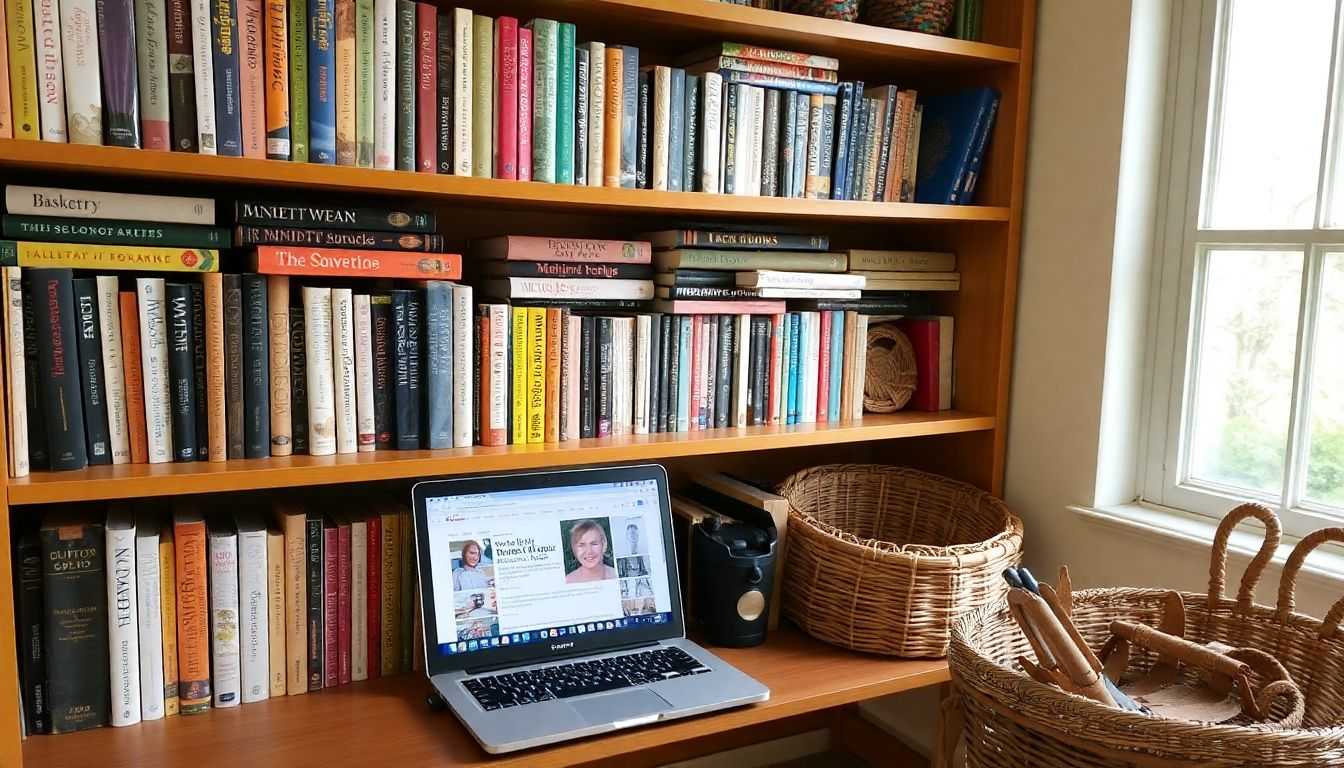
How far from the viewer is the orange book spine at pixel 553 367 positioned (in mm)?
1578

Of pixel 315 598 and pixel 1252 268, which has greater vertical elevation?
pixel 1252 268

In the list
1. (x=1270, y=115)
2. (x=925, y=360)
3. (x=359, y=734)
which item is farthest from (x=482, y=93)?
(x=1270, y=115)

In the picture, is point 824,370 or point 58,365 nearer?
point 58,365

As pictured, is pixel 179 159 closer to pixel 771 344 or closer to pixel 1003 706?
pixel 771 344

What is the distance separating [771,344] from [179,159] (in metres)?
0.98

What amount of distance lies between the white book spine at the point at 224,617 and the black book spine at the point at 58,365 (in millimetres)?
216

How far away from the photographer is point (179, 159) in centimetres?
125

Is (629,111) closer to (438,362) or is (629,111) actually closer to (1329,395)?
(438,362)

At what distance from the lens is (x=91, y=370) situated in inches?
50.8

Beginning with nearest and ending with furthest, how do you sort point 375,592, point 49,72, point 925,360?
point 49,72 < point 375,592 < point 925,360

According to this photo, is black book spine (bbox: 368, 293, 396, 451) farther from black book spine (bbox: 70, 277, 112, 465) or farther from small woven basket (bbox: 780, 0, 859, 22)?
small woven basket (bbox: 780, 0, 859, 22)

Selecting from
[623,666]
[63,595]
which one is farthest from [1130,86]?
[63,595]

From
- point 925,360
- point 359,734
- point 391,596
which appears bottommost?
point 359,734

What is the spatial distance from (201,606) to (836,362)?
1.13m
